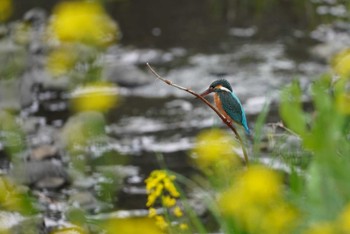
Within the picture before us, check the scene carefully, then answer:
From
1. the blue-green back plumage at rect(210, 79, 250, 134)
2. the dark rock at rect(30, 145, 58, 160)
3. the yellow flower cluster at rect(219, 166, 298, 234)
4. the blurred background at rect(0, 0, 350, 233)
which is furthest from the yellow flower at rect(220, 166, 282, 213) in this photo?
the dark rock at rect(30, 145, 58, 160)

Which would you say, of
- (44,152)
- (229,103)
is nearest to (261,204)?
(229,103)

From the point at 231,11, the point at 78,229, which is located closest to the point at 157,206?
the point at 78,229

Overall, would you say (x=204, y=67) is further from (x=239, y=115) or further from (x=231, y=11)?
(x=239, y=115)

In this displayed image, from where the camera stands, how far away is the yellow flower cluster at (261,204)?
72.9 inches

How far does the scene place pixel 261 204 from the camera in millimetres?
1919

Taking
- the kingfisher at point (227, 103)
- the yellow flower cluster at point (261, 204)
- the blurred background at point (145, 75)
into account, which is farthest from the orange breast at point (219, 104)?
the blurred background at point (145, 75)

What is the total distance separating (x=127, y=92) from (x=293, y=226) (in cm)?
462

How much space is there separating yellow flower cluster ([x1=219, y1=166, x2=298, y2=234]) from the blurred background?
1749 mm

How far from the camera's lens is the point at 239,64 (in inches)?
275

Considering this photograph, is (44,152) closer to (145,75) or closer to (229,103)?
(145,75)

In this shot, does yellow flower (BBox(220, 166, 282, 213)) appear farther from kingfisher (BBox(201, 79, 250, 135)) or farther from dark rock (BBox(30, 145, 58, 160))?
dark rock (BBox(30, 145, 58, 160))

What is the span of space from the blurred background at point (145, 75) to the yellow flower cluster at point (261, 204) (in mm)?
1749

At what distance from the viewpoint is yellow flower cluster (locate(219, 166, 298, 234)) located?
72.9 inches

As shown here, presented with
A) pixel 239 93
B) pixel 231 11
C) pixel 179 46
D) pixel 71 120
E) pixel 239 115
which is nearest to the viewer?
pixel 239 115
